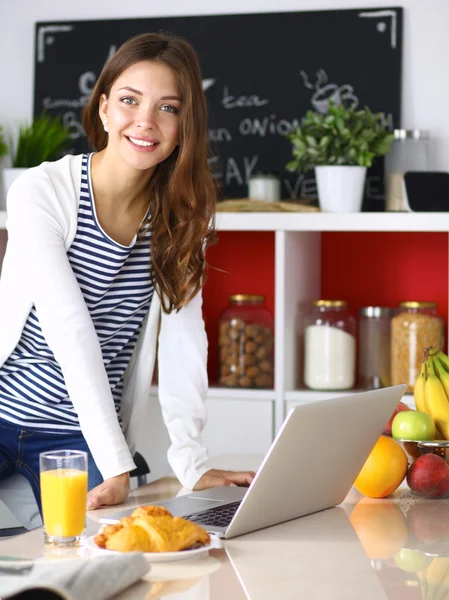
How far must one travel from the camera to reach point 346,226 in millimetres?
2717

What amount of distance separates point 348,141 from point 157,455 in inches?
44.0

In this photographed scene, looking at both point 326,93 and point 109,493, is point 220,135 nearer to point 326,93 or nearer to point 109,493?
point 326,93

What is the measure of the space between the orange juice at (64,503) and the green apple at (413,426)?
0.57 metres

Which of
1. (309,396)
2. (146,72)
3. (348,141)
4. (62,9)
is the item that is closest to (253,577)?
(146,72)

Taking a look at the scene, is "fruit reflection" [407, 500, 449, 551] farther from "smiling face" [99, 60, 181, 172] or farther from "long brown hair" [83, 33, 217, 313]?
"smiling face" [99, 60, 181, 172]

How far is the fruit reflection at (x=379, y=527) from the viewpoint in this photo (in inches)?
44.7

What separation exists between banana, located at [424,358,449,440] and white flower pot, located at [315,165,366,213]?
1.22 m

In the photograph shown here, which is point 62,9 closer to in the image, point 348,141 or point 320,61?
point 320,61

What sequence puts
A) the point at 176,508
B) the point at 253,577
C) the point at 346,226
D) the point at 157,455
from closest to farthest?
the point at 253,577 < the point at 176,508 < the point at 346,226 < the point at 157,455

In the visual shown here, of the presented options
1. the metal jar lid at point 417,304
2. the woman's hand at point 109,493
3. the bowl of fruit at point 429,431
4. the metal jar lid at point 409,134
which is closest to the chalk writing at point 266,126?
the metal jar lid at point 409,134

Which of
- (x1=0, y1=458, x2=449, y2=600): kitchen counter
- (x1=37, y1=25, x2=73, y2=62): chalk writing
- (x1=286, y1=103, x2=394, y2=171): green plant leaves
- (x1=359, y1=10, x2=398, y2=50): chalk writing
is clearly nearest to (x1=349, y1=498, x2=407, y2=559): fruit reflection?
(x1=0, y1=458, x2=449, y2=600): kitchen counter

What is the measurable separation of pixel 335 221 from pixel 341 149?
0.22m

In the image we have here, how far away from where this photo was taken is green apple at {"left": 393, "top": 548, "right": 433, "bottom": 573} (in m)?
1.04

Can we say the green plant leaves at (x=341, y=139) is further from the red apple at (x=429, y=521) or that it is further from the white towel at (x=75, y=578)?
the white towel at (x=75, y=578)
